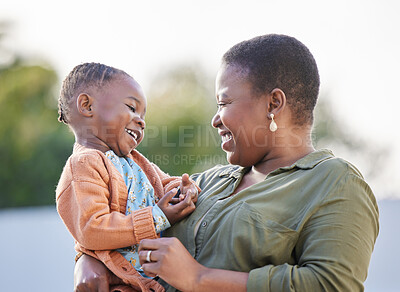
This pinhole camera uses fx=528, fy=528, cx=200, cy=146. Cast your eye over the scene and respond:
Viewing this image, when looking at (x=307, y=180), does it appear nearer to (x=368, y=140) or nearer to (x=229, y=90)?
(x=229, y=90)

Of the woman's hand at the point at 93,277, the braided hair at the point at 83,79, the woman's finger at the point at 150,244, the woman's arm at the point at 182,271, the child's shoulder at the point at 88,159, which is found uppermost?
the braided hair at the point at 83,79

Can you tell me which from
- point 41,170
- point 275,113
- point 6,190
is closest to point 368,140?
point 41,170

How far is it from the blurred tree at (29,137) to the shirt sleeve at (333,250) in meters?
12.5

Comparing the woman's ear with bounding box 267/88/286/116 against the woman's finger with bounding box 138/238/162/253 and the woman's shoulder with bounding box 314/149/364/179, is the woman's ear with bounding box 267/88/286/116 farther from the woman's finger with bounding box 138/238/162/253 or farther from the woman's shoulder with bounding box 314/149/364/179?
the woman's finger with bounding box 138/238/162/253

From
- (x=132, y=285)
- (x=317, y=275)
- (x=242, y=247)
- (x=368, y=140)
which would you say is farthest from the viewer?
(x=368, y=140)

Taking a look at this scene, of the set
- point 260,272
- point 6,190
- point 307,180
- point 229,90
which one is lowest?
point 6,190

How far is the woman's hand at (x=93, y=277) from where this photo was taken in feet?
6.88

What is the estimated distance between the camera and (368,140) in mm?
12688

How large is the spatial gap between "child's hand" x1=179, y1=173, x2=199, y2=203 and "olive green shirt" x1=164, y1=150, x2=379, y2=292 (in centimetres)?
16

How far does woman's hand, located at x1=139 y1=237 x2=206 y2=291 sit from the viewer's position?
5.97 ft

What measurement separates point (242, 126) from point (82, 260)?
0.86 m

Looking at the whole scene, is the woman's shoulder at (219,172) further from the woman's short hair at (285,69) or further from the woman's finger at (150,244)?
the woman's finger at (150,244)

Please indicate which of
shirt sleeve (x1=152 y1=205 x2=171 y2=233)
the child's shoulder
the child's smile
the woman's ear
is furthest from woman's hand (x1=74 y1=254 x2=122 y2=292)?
the woman's ear

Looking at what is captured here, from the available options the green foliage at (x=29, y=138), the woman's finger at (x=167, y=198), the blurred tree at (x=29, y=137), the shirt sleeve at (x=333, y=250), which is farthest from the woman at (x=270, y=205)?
the blurred tree at (x=29, y=137)
